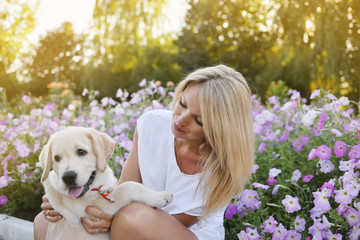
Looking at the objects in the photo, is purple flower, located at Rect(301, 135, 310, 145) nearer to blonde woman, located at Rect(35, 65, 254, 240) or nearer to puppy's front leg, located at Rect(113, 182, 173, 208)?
blonde woman, located at Rect(35, 65, 254, 240)

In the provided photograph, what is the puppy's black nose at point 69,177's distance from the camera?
2207 mm

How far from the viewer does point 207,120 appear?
2.54 m

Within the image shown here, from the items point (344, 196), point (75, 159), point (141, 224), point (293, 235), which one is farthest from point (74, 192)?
point (344, 196)

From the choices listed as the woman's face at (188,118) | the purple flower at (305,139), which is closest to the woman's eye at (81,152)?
the woman's face at (188,118)

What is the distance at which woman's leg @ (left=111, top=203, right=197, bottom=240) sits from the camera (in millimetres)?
2275

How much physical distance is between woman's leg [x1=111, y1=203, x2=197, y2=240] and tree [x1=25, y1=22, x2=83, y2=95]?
26.1 meters

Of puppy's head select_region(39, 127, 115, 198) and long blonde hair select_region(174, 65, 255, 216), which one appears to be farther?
long blonde hair select_region(174, 65, 255, 216)

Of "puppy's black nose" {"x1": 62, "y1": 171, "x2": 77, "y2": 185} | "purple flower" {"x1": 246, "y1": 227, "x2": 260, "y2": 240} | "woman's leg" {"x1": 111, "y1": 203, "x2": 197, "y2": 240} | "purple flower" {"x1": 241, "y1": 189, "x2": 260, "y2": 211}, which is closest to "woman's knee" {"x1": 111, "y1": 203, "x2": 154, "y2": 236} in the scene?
"woman's leg" {"x1": 111, "y1": 203, "x2": 197, "y2": 240}

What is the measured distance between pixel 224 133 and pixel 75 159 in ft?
3.22

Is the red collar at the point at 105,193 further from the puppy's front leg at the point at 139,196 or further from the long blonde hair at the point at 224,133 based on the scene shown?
the long blonde hair at the point at 224,133

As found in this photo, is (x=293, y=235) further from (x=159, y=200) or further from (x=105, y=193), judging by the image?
(x=105, y=193)

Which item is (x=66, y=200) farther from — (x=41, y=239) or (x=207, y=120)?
(x=207, y=120)

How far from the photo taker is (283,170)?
3.64 m

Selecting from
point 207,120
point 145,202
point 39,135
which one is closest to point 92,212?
point 145,202
